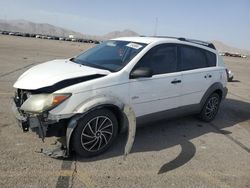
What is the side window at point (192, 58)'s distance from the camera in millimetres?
6289

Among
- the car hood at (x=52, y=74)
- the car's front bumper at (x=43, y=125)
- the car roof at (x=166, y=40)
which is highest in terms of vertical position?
the car roof at (x=166, y=40)

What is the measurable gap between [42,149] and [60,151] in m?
0.30

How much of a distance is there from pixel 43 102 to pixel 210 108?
13.6 ft

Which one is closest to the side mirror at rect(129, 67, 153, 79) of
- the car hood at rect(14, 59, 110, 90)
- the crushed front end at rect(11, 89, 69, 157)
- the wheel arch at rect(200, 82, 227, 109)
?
the car hood at rect(14, 59, 110, 90)

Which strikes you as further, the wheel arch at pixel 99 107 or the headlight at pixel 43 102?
the wheel arch at pixel 99 107

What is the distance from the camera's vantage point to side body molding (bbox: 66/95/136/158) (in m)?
4.50

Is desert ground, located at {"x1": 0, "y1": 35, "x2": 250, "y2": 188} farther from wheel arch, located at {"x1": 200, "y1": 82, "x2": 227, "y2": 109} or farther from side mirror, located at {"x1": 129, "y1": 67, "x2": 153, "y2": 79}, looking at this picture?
side mirror, located at {"x1": 129, "y1": 67, "x2": 153, "y2": 79}

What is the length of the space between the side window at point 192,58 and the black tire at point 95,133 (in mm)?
2057

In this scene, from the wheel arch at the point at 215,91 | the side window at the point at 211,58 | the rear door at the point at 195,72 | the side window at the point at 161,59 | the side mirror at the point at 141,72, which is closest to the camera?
the side mirror at the point at 141,72

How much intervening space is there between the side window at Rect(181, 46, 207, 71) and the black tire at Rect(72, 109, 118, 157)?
2.06m

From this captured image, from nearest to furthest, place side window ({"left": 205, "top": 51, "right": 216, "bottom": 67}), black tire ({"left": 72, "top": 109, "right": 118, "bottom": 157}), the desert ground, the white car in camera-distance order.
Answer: the desert ground < the white car < black tire ({"left": 72, "top": 109, "right": 118, "bottom": 157}) < side window ({"left": 205, "top": 51, "right": 216, "bottom": 67})

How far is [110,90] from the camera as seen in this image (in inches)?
190

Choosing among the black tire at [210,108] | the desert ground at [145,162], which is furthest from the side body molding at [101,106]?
the black tire at [210,108]

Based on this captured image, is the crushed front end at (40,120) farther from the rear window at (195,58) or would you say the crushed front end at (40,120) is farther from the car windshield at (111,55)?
the rear window at (195,58)
